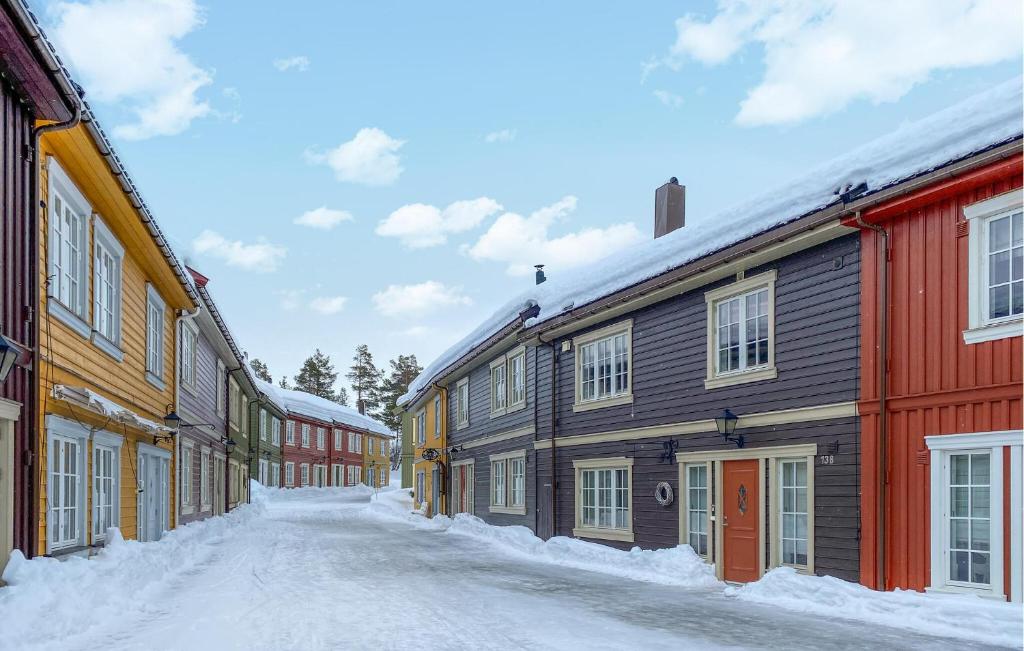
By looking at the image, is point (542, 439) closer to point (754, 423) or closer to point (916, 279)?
point (754, 423)

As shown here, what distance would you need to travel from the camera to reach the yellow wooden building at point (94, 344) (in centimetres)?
923

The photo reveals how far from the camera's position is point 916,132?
1079 cm

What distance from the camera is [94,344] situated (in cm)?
1115

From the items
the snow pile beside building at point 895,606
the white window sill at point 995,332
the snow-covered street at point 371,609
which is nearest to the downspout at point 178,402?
the snow-covered street at point 371,609

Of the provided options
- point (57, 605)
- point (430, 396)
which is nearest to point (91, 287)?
point (57, 605)

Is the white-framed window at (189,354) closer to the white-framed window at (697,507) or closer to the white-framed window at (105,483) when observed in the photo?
the white-framed window at (105,483)

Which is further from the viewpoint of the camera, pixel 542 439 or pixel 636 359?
pixel 542 439

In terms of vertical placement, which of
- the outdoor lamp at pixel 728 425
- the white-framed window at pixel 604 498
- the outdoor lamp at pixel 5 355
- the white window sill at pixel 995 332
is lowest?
the white-framed window at pixel 604 498

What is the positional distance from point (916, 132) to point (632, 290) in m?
5.84

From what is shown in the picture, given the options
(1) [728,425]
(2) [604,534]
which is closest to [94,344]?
(1) [728,425]

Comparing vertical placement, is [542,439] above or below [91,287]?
below

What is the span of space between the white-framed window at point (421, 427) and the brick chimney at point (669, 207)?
62.8 feet

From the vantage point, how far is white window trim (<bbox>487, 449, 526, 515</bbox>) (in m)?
21.6

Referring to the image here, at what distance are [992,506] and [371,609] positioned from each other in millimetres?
6484
